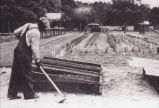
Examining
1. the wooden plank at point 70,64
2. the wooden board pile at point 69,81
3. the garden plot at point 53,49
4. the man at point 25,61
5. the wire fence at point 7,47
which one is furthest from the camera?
the garden plot at point 53,49

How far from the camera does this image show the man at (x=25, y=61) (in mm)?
6391

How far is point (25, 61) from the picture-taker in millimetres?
6422

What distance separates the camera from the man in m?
6.39

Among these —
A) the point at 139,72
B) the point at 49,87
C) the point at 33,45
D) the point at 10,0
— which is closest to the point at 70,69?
the point at 49,87

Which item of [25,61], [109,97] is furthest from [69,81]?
[25,61]

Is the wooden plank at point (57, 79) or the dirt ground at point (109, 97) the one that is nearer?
the dirt ground at point (109, 97)

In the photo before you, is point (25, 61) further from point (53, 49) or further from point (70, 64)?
point (53, 49)

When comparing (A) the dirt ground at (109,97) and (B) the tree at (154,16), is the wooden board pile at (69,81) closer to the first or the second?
(A) the dirt ground at (109,97)

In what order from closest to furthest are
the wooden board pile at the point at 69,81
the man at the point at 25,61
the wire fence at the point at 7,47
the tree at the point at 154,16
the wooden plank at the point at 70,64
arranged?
the man at the point at 25,61, the wooden board pile at the point at 69,81, the wooden plank at the point at 70,64, the wire fence at the point at 7,47, the tree at the point at 154,16

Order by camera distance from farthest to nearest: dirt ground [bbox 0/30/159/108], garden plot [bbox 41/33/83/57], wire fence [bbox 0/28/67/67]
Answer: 1. garden plot [bbox 41/33/83/57]
2. wire fence [bbox 0/28/67/67]
3. dirt ground [bbox 0/30/159/108]

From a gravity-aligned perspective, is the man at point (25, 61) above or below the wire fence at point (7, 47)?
above

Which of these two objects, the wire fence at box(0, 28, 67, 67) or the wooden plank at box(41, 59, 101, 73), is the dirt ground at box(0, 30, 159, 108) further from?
the wire fence at box(0, 28, 67, 67)

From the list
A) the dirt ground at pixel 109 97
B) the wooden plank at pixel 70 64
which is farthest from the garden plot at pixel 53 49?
the dirt ground at pixel 109 97

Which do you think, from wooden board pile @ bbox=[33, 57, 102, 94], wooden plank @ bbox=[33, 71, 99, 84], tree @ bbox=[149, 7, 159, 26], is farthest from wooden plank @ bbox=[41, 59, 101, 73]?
tree @ bbox=[149, 7, 159, 26]
